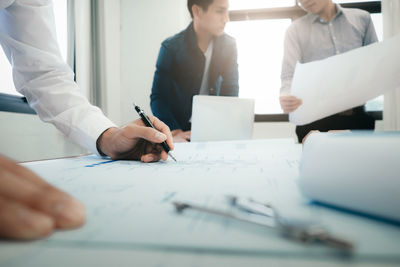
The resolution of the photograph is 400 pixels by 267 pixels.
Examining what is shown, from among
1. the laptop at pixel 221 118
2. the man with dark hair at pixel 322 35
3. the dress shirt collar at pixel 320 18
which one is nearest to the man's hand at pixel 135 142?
the laptop at pixel 221 118

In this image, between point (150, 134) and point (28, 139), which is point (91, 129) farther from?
point (28, 139)

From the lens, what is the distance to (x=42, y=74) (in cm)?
64

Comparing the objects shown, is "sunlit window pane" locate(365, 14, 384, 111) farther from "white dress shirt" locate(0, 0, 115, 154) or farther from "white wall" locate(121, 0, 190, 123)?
"white dress shirt" locate(0, 0, 115, 154)

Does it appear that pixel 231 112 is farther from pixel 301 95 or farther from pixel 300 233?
pixel 300 233

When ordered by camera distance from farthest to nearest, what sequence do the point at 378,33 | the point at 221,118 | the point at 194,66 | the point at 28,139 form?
1. the point at 378,33
2. the point at 194,66
3. the point at 28,139
4. the point at 221,118

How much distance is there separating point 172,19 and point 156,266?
2.13 meters

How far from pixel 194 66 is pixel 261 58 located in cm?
82

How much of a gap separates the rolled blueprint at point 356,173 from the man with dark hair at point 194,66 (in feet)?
4.56

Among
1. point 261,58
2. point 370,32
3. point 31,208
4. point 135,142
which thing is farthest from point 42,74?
point 261,58

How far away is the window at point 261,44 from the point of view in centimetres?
216

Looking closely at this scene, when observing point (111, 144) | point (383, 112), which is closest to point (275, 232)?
point (111, 144)

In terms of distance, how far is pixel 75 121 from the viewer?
→ 0.64 metres

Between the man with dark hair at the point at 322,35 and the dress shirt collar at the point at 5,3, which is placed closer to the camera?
the dress shirt collar at the point at 5,3

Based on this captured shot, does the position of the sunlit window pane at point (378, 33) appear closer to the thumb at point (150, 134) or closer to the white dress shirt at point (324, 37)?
the white dress shirt at point (324, 37)
